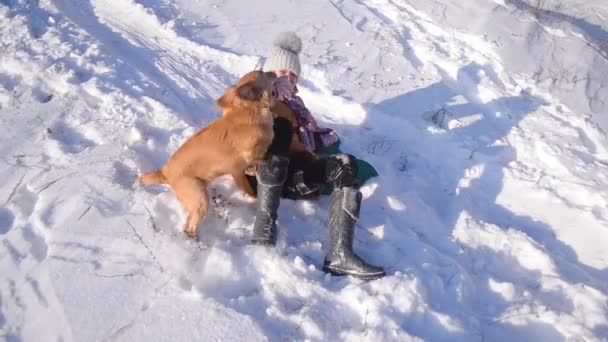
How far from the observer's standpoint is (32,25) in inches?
173

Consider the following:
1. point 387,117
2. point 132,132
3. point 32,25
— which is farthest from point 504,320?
point 32,25

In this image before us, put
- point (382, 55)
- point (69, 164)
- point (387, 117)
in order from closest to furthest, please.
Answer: point (69, 164) < point (387, 117) < point (382, 55)

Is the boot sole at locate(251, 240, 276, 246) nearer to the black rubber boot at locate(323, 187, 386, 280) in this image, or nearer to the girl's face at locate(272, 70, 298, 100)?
the black rubber boot at locate(323, 187, 386, 280)

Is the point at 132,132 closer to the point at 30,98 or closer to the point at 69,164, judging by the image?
the point at 69,164

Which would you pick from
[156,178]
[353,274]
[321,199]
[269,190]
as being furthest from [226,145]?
[353,274]

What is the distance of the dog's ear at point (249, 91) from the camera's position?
7.84ft

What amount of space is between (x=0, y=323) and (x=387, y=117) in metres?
3.39

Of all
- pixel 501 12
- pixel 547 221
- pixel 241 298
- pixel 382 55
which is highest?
pixel 501 12

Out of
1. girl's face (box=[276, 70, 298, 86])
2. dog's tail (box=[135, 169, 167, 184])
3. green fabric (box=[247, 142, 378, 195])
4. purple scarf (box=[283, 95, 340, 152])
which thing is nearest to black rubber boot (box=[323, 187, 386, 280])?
green fabric (box=[247, 142, 378, 195])

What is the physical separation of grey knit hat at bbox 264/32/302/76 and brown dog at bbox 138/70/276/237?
60 cm

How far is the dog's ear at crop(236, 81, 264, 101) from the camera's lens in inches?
94.0

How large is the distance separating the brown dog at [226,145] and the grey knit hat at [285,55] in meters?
0.60

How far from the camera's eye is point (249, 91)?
2398mm

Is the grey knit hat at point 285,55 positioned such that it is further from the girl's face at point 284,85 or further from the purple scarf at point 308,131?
the purple scarf at point 308,131
